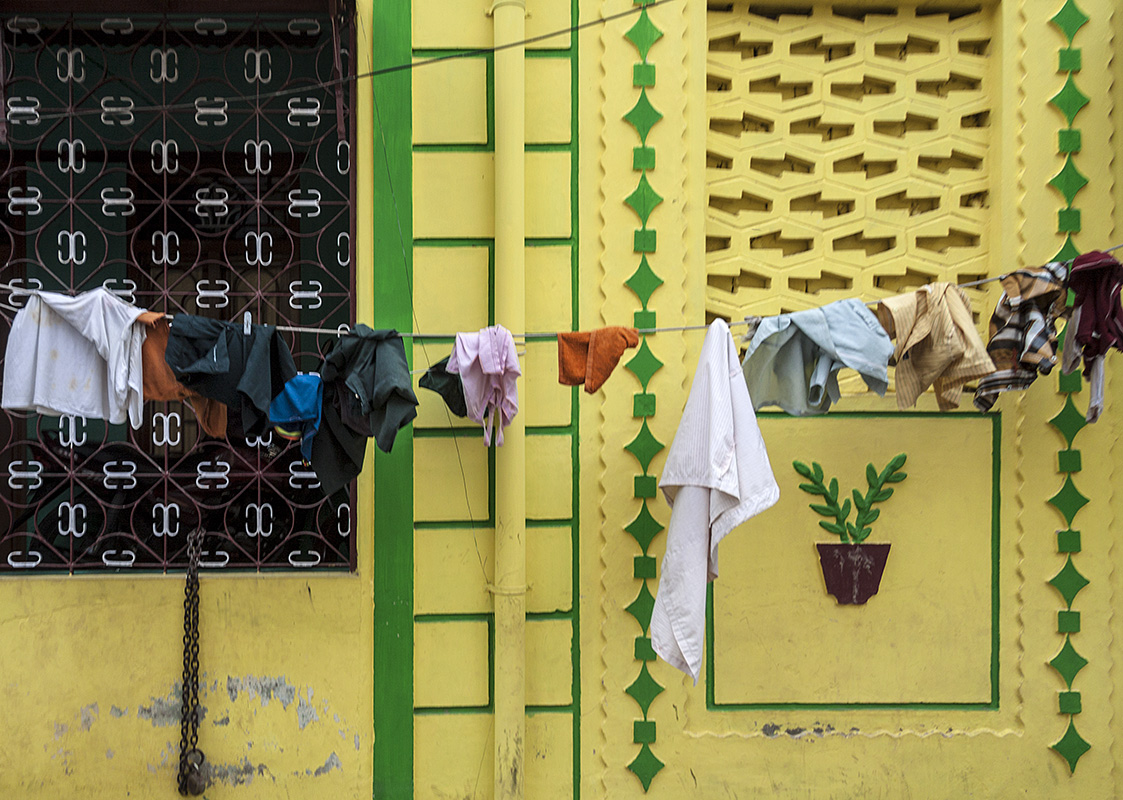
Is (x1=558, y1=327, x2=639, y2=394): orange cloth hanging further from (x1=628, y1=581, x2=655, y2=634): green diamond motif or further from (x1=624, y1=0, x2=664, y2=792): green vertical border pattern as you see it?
(x1=628, y1=581, x2=655, y2=634): green diamond motif

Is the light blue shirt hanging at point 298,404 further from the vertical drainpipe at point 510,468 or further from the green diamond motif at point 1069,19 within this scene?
the green diamond motif at point 1069,19

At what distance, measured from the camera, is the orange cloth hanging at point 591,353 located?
2.96 meters

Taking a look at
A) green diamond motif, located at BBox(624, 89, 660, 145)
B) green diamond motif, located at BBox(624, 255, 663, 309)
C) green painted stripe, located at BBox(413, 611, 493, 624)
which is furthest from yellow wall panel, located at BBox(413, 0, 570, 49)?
green painted stripe, located at BBox(413, 611, 493, 624)

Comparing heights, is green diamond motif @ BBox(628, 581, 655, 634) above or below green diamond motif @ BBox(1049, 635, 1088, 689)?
above

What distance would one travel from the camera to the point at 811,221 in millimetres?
3662

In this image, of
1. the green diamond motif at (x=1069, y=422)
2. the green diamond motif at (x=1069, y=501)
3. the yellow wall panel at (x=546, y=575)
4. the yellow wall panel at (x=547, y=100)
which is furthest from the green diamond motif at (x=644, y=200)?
the green diamond motif at (x=1069, y=501)

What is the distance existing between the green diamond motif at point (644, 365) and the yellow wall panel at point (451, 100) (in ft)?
4.00

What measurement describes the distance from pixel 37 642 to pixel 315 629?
1243 millimetres

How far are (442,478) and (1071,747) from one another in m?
3.18

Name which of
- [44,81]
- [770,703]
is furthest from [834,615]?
[44,81]

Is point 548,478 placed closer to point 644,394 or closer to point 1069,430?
point 644,394

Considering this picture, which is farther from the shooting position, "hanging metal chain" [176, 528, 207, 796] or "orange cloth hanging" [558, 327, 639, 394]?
"hanging metal chain" [176, 528, 207, 796]

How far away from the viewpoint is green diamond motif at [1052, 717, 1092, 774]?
3529 mm

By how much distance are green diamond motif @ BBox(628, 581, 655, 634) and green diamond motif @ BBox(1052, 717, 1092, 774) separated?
1.99 m
